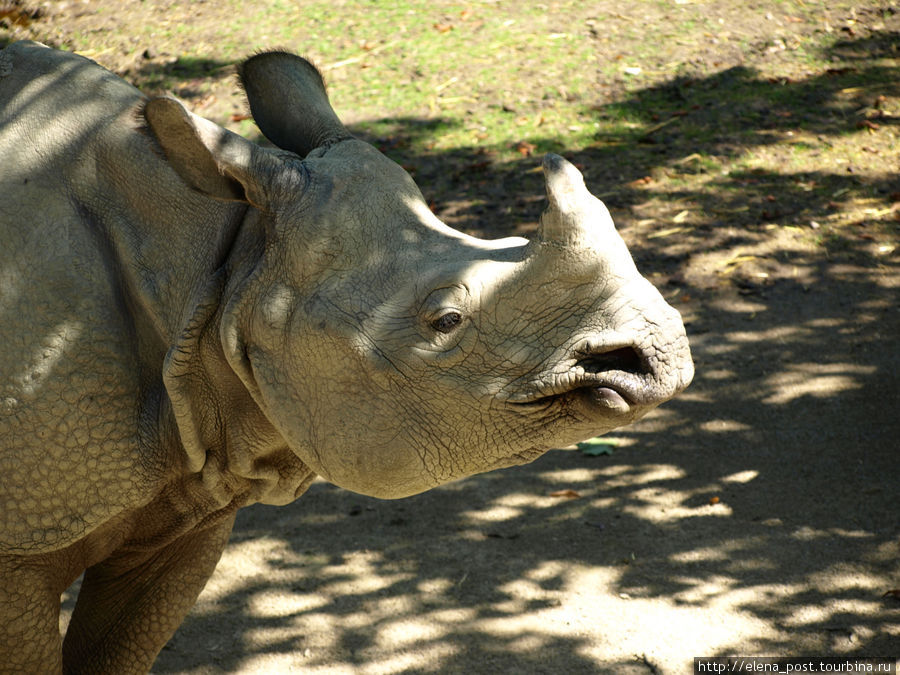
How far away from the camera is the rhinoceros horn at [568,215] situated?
239cm

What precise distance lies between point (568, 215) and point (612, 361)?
0.35 m

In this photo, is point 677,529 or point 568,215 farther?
point 677,529

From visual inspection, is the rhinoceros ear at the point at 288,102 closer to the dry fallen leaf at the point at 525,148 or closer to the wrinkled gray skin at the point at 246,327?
the wrinkled gray skin at the point at 246,327

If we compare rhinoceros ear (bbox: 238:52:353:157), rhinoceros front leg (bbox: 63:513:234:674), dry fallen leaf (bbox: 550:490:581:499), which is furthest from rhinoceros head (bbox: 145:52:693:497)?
dry fallen leaf (bbox: 550:490:581:499)

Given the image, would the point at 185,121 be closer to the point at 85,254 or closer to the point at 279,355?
the point at 85,254

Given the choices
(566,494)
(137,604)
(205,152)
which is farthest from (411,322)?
(566,494)

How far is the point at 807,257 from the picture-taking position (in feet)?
26.4

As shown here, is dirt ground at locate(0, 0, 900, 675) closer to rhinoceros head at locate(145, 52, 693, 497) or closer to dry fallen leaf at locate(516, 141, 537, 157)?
dry fallen leaf at locate(516, 141, 537, 157)

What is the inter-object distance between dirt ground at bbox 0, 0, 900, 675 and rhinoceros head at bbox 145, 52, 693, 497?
2421 millimetres

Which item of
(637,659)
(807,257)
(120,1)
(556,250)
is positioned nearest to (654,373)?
(556,250)

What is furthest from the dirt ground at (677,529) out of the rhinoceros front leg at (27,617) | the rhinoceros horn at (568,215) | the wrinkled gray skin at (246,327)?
the rhinoceros horn at (568,215)

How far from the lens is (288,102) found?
3264mm

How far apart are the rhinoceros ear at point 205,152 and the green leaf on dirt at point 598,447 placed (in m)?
3.96

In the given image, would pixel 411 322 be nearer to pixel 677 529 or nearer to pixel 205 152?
pixel 205 152
